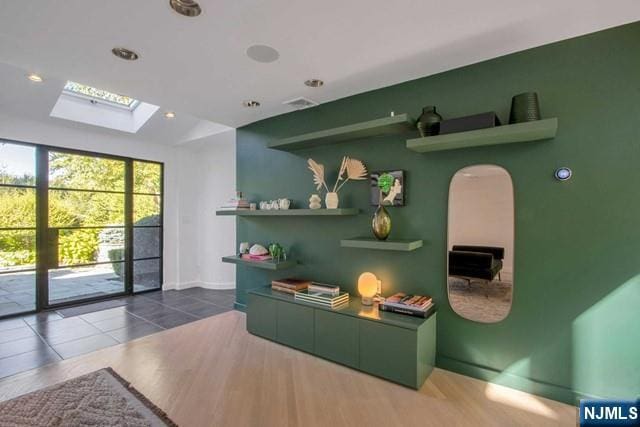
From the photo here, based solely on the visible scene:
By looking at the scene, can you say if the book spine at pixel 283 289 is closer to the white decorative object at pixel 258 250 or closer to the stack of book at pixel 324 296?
the stack of book at pixel 324 296

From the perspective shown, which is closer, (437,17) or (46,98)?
(437,17)

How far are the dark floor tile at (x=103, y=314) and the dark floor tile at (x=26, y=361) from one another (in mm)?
922

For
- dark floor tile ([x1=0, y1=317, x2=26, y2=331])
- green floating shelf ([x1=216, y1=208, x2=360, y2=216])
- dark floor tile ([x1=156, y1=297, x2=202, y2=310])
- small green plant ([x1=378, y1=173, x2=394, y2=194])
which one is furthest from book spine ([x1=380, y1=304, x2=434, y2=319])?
dark floor tile ([x1=0, y1=317, x2=26, y2=331])

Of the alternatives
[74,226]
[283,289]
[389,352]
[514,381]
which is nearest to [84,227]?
[74,226]

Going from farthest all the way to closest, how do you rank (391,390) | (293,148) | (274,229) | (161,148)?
1. (161,148)
2. (274,229)
3. (293,148)
4. (391,390)

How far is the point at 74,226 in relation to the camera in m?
4.46

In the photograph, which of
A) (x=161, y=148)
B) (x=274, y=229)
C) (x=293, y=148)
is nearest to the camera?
(x=293, y=148)

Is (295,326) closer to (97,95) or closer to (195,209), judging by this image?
(195,209)

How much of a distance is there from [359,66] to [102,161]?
176 inches

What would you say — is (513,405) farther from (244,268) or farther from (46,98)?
(46,98)

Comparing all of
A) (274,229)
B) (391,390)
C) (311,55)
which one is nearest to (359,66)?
(311,55)

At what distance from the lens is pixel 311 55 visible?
2264 mm

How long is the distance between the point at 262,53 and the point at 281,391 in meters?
2.57

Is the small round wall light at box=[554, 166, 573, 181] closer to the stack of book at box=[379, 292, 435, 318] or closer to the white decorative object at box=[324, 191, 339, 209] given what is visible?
the stack of book at box=[379, 292, 435, 318]
